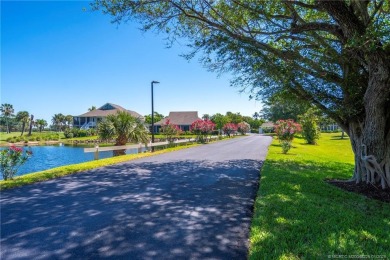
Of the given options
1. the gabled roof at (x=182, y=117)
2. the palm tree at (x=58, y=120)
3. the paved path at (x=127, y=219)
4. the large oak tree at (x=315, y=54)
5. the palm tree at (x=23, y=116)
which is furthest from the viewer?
the palm tree at (x=58, y=120)

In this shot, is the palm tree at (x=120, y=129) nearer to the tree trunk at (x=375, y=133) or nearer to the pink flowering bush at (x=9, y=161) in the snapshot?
the pink flowering bush at (x=9, y=161)

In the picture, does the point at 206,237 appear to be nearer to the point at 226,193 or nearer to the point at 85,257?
the point at 85,257

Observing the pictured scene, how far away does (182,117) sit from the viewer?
227 ft

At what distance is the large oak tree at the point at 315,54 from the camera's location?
6.66 metres

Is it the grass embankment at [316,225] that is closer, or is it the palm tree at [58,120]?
the grass embankment at [316,225]

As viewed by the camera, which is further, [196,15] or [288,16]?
[196,15]

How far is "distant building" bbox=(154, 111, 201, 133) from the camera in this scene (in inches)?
2645

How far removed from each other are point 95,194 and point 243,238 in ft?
14.4

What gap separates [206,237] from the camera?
4.15 metres

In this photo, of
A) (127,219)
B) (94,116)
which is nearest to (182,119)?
(94,116)

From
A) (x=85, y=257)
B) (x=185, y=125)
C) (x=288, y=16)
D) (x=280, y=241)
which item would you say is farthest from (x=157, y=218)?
(x=185, y=125)

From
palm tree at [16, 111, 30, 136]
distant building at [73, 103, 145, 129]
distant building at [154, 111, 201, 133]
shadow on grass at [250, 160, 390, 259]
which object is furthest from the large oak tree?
Result: palm tree at [16, 111, 30, 136]

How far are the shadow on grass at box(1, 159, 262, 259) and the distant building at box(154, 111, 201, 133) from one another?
2308 inches

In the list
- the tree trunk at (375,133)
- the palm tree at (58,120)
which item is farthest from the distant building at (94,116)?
the tree trunk at (375,133)
